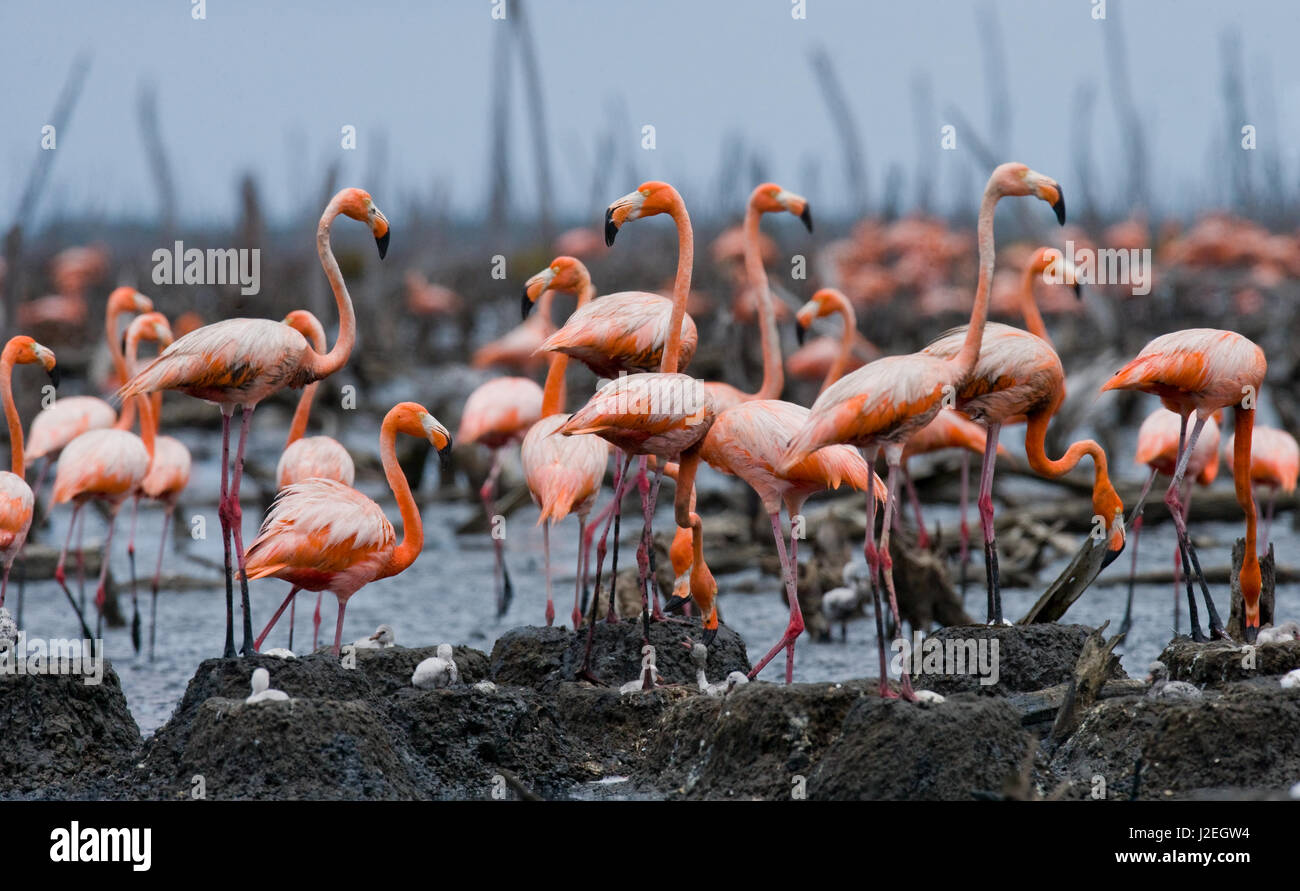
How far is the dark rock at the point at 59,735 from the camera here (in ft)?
19.8

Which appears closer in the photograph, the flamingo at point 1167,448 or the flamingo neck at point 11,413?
the flamingo neck at point 11,413

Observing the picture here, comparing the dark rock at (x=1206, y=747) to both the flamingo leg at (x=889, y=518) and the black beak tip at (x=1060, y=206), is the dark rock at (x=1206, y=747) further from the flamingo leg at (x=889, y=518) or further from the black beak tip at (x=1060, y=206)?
the black beak tip at (x=1060, y=206)

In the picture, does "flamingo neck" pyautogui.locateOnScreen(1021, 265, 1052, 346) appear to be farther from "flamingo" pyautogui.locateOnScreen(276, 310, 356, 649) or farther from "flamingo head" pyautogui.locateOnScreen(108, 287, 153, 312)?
"flamingo head" pyautogui.locateOnScreen(108, 287, 153, 312)

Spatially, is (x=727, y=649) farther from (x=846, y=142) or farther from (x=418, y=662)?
(x=846, y=142)

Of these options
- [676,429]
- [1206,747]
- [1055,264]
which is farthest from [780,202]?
[1206,747]

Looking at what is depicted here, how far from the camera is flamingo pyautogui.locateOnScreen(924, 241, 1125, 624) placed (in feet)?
22.2

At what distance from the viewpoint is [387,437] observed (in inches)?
270

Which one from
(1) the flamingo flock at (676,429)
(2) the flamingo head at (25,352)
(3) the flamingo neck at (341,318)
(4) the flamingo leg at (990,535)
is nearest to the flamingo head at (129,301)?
(1) the flamingo flock at (676,429)

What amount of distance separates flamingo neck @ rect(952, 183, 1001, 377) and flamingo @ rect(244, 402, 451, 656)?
2.07 m

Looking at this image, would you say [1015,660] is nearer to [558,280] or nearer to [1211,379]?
[1211,379]

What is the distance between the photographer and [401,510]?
6840mm

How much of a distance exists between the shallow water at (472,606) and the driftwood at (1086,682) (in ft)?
6.05

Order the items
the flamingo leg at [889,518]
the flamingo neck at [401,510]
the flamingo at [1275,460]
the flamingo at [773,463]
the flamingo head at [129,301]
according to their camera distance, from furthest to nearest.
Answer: the flamingo head at [129,301]
the flamingo at [1275,460]
the flamingo neck at [401,510]
the flamingo at [773,463]
the flamingo leg at [889,518]

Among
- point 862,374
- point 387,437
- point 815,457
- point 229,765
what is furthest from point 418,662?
point 862,374
